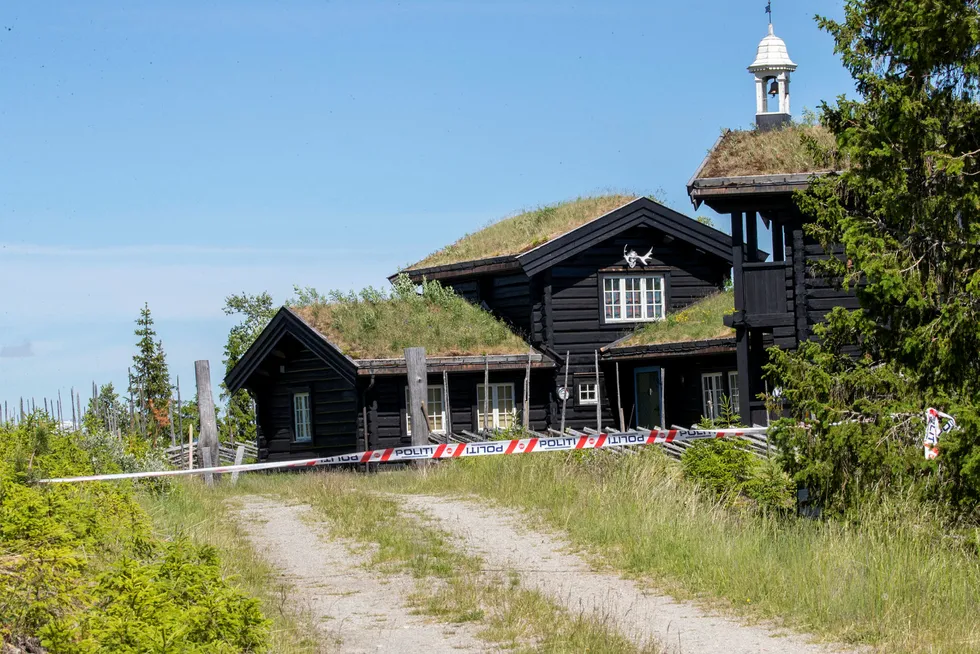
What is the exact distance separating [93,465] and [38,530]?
9311mm

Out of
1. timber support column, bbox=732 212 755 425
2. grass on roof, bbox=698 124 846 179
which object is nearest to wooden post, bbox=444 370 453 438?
timber support column, bbox=732 212 755 425

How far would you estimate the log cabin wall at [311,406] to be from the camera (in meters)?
30.7

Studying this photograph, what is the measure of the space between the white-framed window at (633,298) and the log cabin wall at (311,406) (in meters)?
7.05

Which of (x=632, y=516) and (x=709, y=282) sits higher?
(x=709, y=282)

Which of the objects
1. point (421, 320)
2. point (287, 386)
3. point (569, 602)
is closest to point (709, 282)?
point (421, 320)

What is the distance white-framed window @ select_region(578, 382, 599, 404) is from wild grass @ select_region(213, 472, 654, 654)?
1400 centimetres

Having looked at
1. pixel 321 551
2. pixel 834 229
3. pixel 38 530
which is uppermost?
pixel 834 229

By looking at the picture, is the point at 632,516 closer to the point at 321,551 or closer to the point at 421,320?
the point at 321,551

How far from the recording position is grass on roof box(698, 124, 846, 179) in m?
22.1

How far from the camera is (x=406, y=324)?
3025 cm

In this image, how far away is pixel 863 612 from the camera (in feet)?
28.4

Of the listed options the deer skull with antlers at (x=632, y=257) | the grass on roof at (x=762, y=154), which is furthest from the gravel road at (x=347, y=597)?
the deer skull with antlers at (x=632, y=257)

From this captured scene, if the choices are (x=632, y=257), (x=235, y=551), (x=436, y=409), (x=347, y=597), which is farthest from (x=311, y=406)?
(x=347, y=597)

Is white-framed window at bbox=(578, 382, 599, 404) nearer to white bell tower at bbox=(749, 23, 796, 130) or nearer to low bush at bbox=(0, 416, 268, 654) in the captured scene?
white bell tower at bbox=(749, 23, 796, 130)
